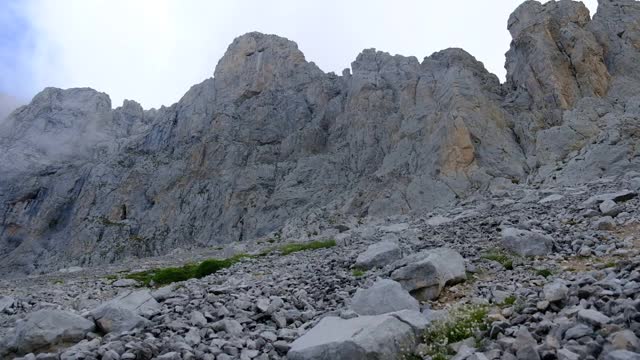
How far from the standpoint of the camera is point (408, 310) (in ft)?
36.0

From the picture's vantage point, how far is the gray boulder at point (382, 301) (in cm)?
1216

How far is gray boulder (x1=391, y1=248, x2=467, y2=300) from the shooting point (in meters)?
14.9

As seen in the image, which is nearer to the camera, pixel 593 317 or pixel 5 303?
pixel 593 317

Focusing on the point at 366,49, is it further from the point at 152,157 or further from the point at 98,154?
the point at 98,154

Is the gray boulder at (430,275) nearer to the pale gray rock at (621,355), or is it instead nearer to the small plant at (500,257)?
the small plant at (500,257)

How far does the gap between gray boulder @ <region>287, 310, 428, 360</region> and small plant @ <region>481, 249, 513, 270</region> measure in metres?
7.29

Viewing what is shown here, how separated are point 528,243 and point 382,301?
8148 mm

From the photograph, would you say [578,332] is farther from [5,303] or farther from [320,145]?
[320,145]

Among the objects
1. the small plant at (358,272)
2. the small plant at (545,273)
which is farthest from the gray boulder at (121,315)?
the small plant at (545,273)

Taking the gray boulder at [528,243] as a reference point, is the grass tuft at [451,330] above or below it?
below

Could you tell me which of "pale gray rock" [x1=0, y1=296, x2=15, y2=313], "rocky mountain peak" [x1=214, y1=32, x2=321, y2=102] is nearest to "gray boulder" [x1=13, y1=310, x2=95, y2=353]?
"pale gray rock" [x1=0, y1=296, x2=15, y2=313]

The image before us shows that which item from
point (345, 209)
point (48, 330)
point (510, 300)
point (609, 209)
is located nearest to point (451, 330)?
point (510, 300)

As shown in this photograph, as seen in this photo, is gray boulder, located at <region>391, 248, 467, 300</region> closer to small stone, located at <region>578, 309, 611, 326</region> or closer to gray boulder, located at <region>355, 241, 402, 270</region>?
gray boulder, located at <region>355, 241, 402, 270</region>

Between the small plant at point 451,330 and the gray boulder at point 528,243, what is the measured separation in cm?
795
